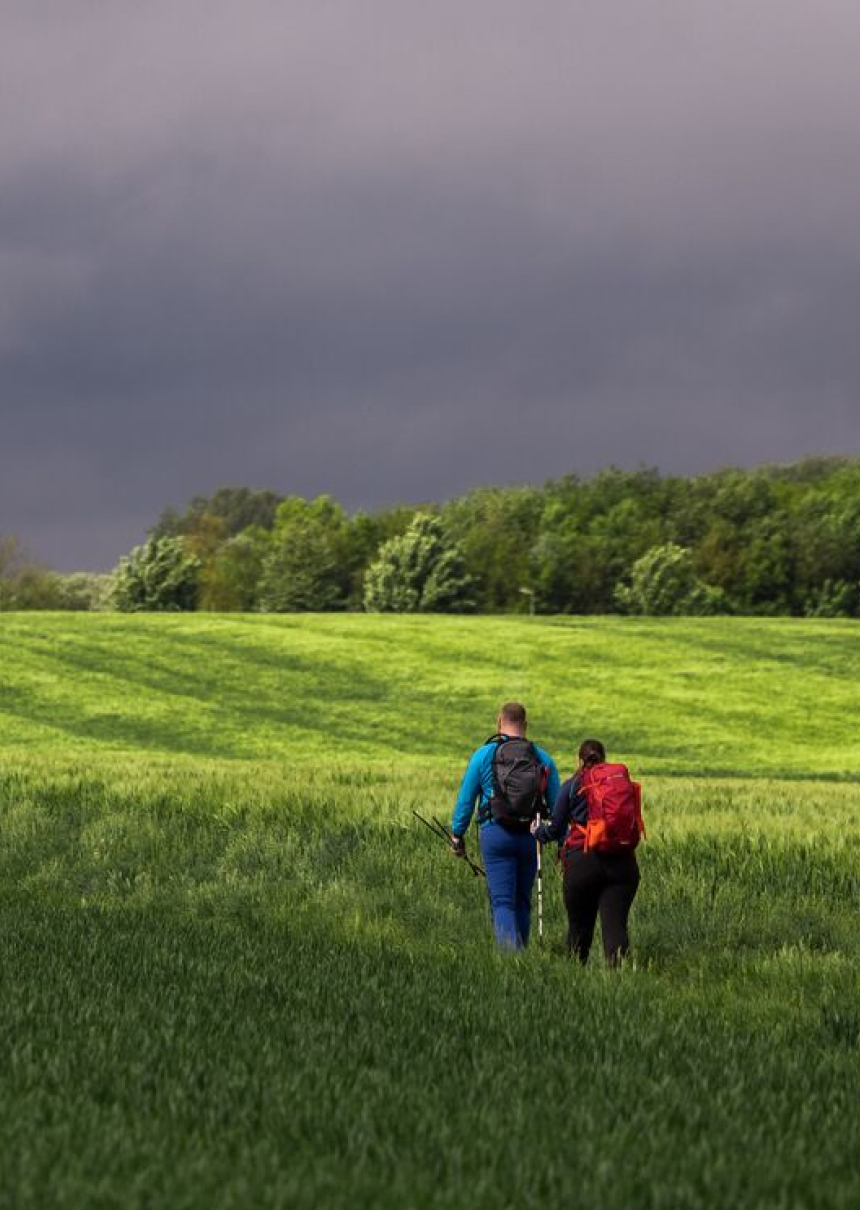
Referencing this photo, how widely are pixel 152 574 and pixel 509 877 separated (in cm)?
9583

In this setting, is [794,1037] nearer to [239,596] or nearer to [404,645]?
[404,645]

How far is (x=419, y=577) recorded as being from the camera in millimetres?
Result: 111438

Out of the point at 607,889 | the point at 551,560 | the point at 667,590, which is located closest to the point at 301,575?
the point at 551,560

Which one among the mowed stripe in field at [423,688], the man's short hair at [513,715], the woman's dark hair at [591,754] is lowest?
the mowed stripe in field at [423,688]

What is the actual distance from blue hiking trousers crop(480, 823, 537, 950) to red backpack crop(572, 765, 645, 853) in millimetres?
908

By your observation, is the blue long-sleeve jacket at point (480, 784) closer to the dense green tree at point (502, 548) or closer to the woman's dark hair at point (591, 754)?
the woman's dark hair at point (591, 754)

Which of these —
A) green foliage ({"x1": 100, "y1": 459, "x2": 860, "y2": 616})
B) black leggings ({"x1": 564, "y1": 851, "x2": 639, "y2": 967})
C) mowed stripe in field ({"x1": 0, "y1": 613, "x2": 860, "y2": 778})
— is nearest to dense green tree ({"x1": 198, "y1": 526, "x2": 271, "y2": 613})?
green foliage ({"x1": 100, "y1": 459, "x2": 860, "y2": 616})

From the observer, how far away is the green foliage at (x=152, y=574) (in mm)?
106438

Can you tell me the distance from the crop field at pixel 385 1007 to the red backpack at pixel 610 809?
1054 mm

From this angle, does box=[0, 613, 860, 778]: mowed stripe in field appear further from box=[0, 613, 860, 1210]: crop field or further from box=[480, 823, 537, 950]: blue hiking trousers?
box=[480, 823, 537, 950]: blue hiking trousers

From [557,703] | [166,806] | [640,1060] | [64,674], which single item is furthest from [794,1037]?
[64,674]

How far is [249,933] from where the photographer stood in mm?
13547

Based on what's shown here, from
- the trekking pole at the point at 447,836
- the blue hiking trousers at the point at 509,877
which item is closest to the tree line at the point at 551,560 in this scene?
the trekking pole at the point at 447,836

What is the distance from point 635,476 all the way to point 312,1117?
148704mm
